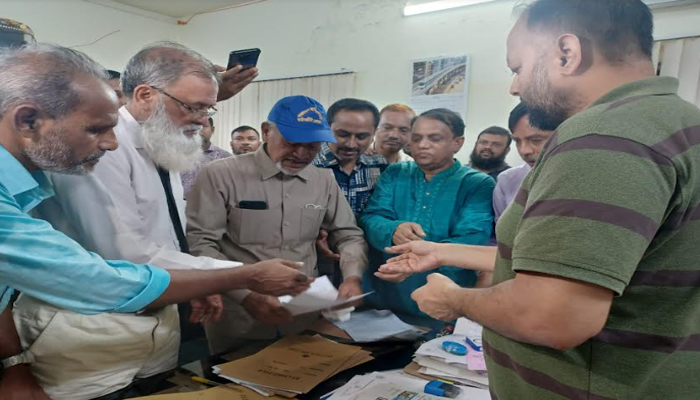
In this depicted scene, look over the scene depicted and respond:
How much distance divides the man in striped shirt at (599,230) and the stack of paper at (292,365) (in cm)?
53

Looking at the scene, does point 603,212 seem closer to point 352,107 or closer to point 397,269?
point 397,269

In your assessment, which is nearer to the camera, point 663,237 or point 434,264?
point 663,237

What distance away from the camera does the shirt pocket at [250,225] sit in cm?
185

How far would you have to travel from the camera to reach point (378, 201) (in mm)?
2180

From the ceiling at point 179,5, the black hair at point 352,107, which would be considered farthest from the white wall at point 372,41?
the black hair at point 352,107

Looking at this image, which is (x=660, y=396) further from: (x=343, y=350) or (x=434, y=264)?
(x=343, y=350)

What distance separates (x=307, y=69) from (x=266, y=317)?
472 centimetres

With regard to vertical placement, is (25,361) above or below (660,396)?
below

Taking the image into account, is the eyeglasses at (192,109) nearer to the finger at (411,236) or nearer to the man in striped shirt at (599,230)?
the finger at (411,236)

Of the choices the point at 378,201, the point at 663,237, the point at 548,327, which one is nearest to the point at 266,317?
the point at 378,201

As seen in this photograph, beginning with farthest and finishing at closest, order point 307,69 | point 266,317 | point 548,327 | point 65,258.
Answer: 1. point 307,69
2. point 266,317
3. point 65,258
4. point 548,327

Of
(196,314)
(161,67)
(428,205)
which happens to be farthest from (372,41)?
(196,314)

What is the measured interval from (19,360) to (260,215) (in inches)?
39.4

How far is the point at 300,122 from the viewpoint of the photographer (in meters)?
1.89
